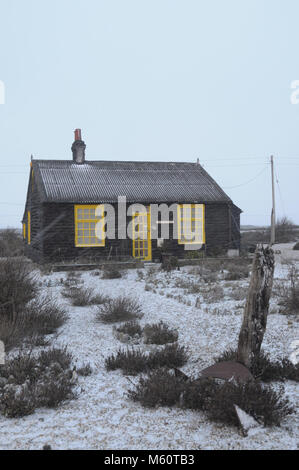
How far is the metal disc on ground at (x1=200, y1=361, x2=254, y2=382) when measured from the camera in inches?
165

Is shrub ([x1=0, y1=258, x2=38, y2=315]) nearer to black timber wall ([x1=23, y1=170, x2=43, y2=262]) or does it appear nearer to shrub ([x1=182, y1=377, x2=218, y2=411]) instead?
shrub ([x1=182, y1=377, x2=218, y2=411])

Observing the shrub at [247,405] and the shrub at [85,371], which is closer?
the shrub at [247,405]

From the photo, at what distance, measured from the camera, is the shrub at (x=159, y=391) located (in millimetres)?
4035

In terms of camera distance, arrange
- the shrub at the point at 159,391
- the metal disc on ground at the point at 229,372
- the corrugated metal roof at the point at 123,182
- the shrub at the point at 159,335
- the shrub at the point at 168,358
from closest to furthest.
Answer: the shrub at the point at 159,391 → the metal disc on ground at the point at 229,372 → the shrub at the point at 168,358 → the shrub at the point at 159,335 → the corrugated metal roof at the point at 123,182

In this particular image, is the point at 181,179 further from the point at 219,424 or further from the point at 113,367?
the point at 219,424

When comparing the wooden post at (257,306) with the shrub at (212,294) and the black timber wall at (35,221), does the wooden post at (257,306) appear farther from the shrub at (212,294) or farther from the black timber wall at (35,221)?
the black timber wall at (35,221)

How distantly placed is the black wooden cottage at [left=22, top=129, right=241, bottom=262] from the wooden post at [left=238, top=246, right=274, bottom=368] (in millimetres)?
13457

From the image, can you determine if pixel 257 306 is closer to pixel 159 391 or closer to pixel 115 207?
pixel 159 391

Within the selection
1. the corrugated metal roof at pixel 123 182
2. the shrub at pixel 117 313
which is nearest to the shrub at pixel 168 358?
the shrub at pixel 117 313

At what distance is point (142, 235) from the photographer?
18406mm

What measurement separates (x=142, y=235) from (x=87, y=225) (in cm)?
254

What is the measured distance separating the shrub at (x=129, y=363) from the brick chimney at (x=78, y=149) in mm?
16214

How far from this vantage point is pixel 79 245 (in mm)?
17656

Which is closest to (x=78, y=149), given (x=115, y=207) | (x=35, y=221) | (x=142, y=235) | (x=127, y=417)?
(x=35, y=221)
